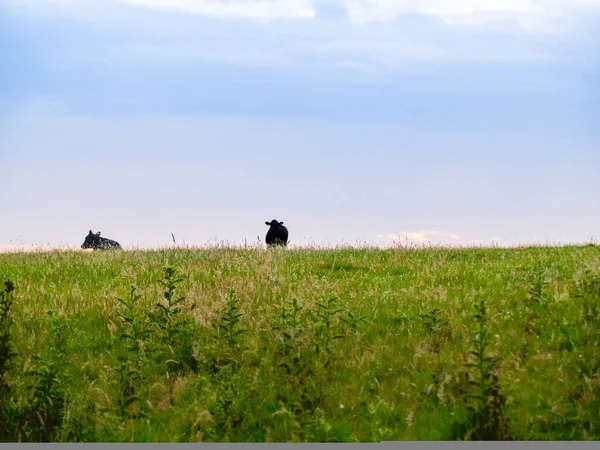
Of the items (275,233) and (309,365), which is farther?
(275,233)

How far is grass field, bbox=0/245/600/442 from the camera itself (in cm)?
605

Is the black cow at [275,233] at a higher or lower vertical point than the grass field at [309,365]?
higher

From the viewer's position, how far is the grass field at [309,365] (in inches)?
238

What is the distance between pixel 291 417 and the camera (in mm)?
6086

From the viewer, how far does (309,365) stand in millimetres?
7160

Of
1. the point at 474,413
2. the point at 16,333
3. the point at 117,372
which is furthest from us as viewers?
the point at 16,333

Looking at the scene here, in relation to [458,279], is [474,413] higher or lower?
lower

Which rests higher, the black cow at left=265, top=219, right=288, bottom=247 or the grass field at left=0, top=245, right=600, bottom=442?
the black cow at left=265, top=219, right=288, bottom=247

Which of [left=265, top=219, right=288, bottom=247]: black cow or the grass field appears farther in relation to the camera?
[left=265, top=219, right=288, bottom=247]: black cow

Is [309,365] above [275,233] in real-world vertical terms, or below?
below

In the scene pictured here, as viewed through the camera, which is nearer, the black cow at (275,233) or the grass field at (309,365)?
the grass field at (309,365)

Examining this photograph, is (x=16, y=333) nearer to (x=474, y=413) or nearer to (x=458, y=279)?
(x=474, y=413)

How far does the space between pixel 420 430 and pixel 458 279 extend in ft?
Answer: 21.6

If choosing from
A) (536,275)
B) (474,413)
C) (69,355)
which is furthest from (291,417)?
(536,275)
